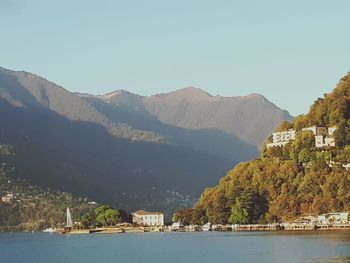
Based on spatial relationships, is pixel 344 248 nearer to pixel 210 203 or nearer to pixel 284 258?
pixel 284 258

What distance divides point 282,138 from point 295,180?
2976 cm

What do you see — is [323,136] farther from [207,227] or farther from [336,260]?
[336,260]

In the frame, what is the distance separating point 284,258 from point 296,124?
107328 millimetres

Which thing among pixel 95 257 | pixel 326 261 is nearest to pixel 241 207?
pixel 95 257

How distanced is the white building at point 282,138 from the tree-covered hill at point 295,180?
2.23m

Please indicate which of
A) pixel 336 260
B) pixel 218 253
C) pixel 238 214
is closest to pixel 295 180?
pixel 238 214

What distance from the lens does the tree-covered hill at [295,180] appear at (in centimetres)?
15975

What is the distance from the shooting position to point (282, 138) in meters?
194

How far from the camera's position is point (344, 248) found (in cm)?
9625

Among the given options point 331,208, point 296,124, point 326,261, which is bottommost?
point 326,261

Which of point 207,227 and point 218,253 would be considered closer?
point 218,253

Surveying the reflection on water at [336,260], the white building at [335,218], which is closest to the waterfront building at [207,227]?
the white building at [335,218]

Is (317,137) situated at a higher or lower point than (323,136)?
lower

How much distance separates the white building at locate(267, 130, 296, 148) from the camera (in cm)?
19112
